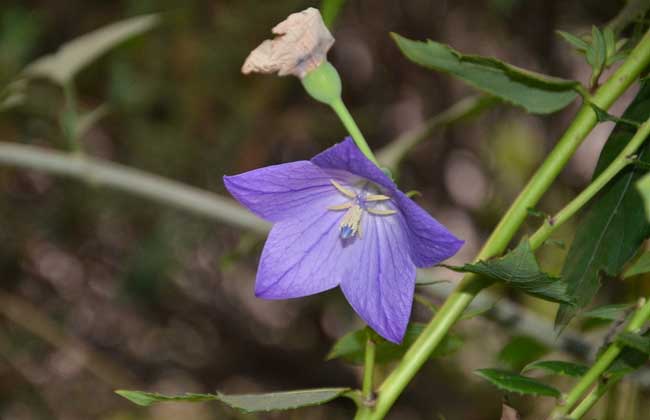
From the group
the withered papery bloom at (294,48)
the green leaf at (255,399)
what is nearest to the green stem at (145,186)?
the withered papery bloom at (294,48)

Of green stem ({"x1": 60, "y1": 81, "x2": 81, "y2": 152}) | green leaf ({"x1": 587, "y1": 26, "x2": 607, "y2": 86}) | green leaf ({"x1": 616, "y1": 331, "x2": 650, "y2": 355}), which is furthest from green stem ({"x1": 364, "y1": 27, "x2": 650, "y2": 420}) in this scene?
green stem ({"x1": 60, "y1": 81, "x2": 81, "y2": 152})

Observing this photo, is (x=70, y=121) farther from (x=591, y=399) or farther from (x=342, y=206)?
(x=591, y=399)

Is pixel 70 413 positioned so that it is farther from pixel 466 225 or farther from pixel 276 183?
pixel 276 183

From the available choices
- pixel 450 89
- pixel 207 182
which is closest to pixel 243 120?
pixel 207 182

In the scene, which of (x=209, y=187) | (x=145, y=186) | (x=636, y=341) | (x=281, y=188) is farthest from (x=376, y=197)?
(x=209, y=187)

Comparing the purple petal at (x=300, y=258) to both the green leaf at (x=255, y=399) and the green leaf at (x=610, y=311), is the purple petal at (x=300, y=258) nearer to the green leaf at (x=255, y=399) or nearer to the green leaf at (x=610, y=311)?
the green leaf at (x=255, y=399)

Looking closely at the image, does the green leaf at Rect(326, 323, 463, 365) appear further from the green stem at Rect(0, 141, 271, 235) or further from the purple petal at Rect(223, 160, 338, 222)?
the green stem at Rect(0, 141, 271, 235)
